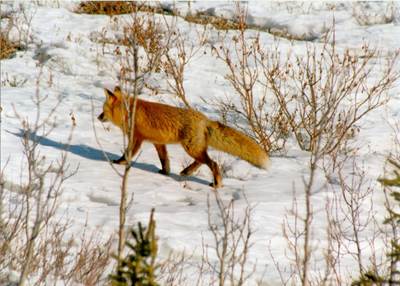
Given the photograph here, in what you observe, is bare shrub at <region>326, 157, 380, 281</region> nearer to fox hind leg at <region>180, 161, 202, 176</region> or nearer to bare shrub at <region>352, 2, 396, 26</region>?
fox hind leg at <region>180, 161, 202, 176</region>

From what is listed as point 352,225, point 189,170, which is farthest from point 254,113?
point 352,225

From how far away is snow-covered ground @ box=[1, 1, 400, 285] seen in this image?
7.54m

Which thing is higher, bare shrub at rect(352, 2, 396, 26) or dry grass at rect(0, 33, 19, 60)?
bare shrub at rect(352, 2, 396, 26)

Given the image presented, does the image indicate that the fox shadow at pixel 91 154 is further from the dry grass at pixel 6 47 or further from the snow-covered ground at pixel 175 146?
the dry grass at pixel 6 47

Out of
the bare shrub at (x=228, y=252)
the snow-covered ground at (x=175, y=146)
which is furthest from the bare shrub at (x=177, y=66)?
the bare shrub at (x=228, y=252)

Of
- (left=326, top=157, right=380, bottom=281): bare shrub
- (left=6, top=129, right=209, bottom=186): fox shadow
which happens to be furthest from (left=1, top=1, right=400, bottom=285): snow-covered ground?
(left=326, top=157, right=380, bottom=281): bare shrub

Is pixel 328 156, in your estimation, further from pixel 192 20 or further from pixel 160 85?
pixel 192 20

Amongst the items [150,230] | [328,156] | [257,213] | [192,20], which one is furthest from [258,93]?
[150,230]

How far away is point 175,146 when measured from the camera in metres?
10.9

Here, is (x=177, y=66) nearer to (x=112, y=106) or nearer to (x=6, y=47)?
(x=112, y=106)

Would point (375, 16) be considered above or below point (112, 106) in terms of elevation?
above

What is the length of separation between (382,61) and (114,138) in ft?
19.7

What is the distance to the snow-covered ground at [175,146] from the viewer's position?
297 inches

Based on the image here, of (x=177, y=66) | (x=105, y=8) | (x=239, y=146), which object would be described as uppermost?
(x=105, y=8)
